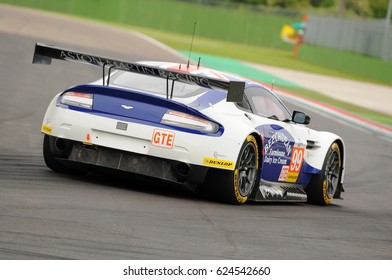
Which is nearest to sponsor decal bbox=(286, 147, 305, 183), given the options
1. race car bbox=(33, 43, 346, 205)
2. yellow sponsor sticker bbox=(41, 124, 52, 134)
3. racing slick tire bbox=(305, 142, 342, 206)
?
racing slick tire bbox=(305, 142, 342, 206)

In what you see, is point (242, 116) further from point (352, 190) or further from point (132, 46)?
point (132, 46)

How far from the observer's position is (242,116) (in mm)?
9852

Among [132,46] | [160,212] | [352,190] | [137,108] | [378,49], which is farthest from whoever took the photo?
[378,49]

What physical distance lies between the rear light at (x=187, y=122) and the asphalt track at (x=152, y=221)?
26.3 inches

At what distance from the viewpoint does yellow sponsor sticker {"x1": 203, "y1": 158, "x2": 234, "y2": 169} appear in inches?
365

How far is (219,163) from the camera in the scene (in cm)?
933

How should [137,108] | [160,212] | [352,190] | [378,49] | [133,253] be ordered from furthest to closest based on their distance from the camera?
[378,49]
[352,190]
[137,108]
[160,212]
[133,253]

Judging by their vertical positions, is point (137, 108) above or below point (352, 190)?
above

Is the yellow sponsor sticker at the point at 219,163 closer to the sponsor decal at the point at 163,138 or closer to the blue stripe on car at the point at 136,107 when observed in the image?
the blue stripe on car at the point at 136,107

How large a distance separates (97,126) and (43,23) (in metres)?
38.0

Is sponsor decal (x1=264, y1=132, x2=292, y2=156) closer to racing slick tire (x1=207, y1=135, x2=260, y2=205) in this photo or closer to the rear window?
racing slick tire (x1=207, y1=135, x2=260, y2=205)

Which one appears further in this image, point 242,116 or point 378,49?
point 378,49

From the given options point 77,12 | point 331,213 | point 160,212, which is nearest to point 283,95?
point 331,213

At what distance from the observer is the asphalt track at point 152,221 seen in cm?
677
